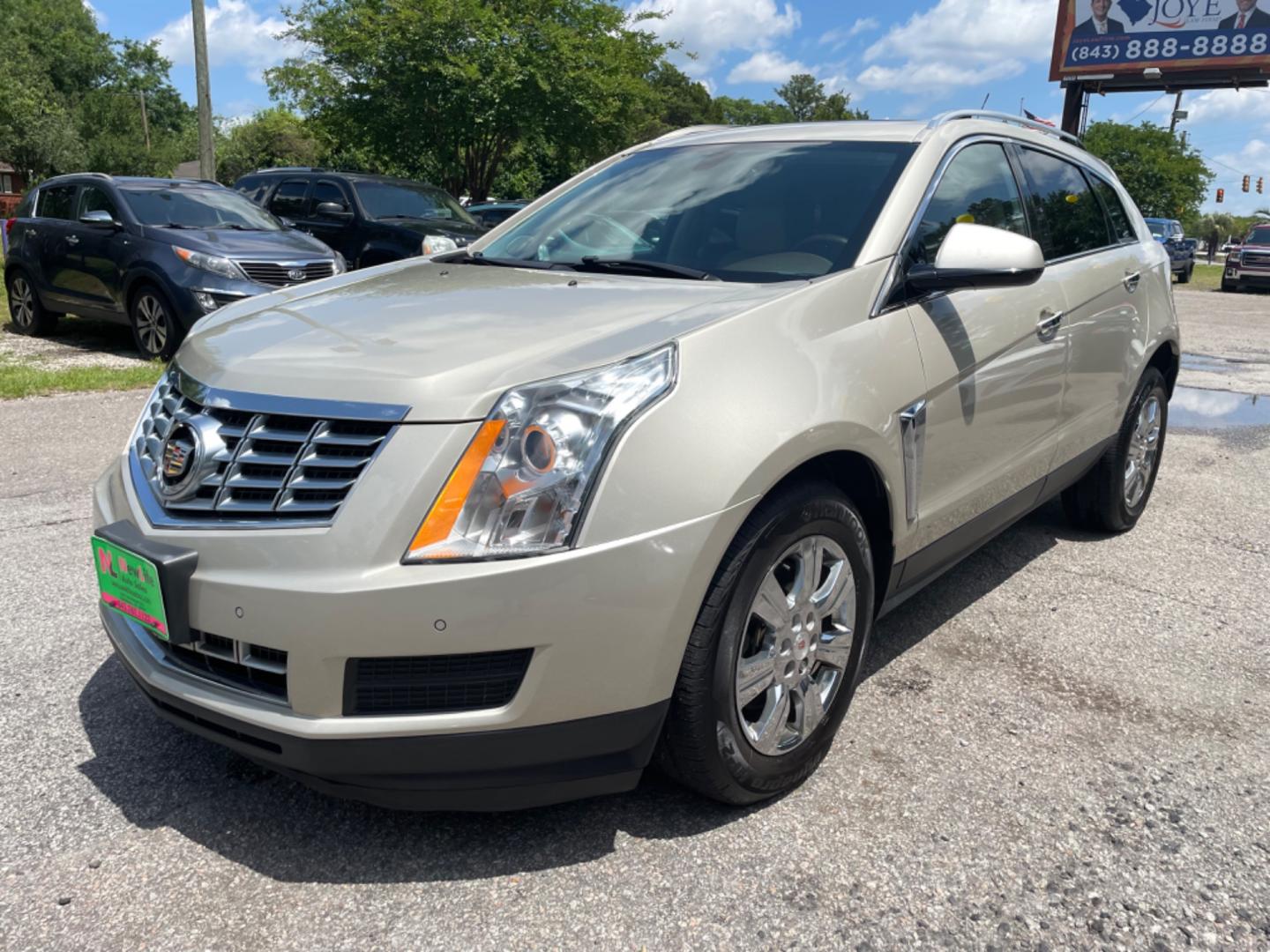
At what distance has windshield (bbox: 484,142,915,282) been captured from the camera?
3111 mm

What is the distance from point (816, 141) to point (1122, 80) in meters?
33.1

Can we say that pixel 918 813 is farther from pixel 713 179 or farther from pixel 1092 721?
pixel 713 179

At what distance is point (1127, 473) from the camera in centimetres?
484

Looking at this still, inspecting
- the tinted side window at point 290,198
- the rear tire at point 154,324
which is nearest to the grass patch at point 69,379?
the rear tire at point 154,324

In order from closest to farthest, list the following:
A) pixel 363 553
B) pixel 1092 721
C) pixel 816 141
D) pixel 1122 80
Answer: pixel 363 553 < pixel 1092 721 < pixel 816 141 < pixel 1122 80

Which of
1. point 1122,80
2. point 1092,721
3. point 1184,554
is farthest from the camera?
point 1122,80

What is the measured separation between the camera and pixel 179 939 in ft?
7.01

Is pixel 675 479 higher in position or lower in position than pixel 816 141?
lower

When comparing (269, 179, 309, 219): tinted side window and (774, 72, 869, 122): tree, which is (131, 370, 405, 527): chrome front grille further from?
(774, 72, 869, 122): tree

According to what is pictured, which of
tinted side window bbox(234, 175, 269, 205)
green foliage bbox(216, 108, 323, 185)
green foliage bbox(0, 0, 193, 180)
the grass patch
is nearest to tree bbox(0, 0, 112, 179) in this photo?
green foliage bbox(0, 0, 193, 180)

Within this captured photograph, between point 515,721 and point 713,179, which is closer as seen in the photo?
point 515,721

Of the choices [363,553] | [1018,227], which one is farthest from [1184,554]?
[363,553]

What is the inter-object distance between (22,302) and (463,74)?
37.8ft

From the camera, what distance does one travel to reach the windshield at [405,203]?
12.1 m
